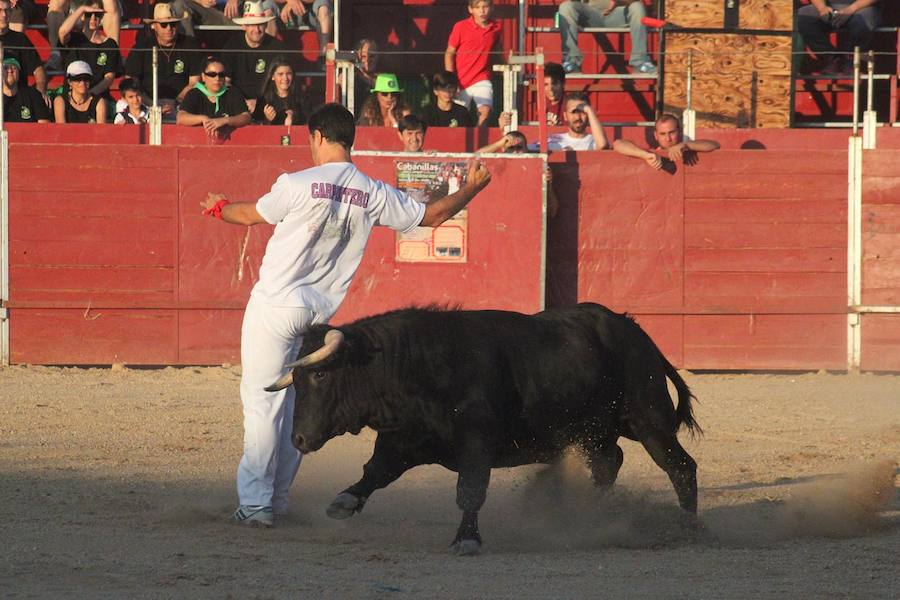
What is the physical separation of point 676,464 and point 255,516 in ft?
5.34

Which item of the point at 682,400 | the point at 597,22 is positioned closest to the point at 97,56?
the point at 597,22

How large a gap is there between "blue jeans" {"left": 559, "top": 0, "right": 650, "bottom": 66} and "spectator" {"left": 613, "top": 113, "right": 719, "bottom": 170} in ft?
5.49

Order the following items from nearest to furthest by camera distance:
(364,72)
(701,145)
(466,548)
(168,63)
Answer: (466,548)
(701,145)
(364,72)
(168,63)

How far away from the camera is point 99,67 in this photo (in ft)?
36.8

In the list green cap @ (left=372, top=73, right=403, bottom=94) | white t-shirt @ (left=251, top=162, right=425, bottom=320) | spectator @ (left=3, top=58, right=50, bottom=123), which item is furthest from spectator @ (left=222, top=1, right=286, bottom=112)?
white t-shirt @ (left=251, top=162, right=425, bottom=320)

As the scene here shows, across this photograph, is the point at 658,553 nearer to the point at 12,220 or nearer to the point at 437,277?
the point at 437,277

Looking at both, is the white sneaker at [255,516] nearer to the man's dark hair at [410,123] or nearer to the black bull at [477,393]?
the black bull at [477,393]

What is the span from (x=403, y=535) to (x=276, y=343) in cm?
85

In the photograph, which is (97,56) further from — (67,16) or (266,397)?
(266,397)

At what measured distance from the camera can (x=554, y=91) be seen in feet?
35.6

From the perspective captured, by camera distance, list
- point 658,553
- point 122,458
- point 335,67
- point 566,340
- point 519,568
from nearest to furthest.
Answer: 1. point 519,568
2. point 658,553
3. point 566,340
4. point 122,458
5. point 335,67

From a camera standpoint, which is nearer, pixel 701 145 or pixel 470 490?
pixel 470 490

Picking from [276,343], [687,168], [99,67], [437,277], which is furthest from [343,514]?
[99,67]

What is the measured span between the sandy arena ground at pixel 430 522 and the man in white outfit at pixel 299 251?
0.32 metres
